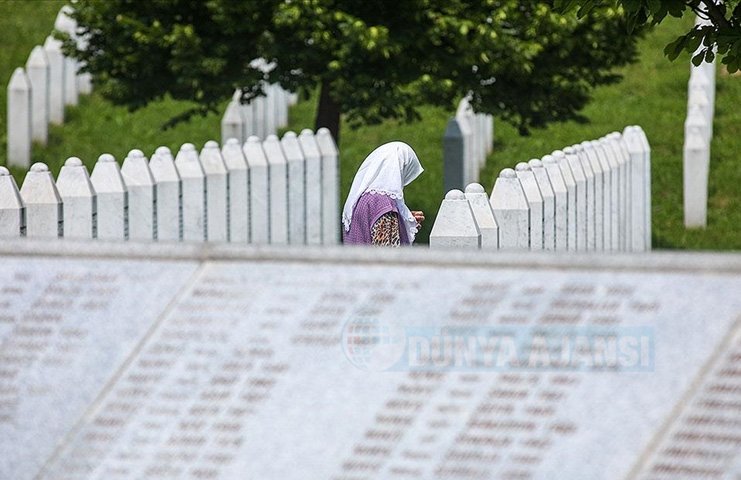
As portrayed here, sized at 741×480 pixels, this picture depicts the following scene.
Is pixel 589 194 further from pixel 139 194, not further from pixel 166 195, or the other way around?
pixel 139 194

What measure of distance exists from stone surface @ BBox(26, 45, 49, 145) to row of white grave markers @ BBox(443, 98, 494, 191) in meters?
4.75

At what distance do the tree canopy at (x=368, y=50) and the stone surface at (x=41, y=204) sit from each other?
6.07m

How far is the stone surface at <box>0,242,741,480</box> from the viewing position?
420 cm

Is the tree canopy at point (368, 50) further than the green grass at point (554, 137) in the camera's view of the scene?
No

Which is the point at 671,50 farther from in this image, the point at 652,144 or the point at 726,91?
the point at 726,91

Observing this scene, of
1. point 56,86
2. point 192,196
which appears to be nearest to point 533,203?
point 192,196

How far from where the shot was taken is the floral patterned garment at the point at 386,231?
833 cm

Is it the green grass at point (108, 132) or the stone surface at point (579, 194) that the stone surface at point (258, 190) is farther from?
the green grass at point (108, 132)

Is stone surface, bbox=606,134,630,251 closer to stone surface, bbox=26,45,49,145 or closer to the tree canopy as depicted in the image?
the tree canopy

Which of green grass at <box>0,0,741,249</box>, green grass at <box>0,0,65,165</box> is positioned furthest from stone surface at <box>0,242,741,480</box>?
green grass at <box>0,0,65,165</box>

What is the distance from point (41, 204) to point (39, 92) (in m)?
11.5

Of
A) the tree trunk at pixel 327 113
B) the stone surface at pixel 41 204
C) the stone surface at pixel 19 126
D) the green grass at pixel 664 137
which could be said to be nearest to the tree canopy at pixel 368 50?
the tree trunk at pixel 327 113

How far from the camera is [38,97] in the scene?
1875 centimetres

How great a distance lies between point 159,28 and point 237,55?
850mm
